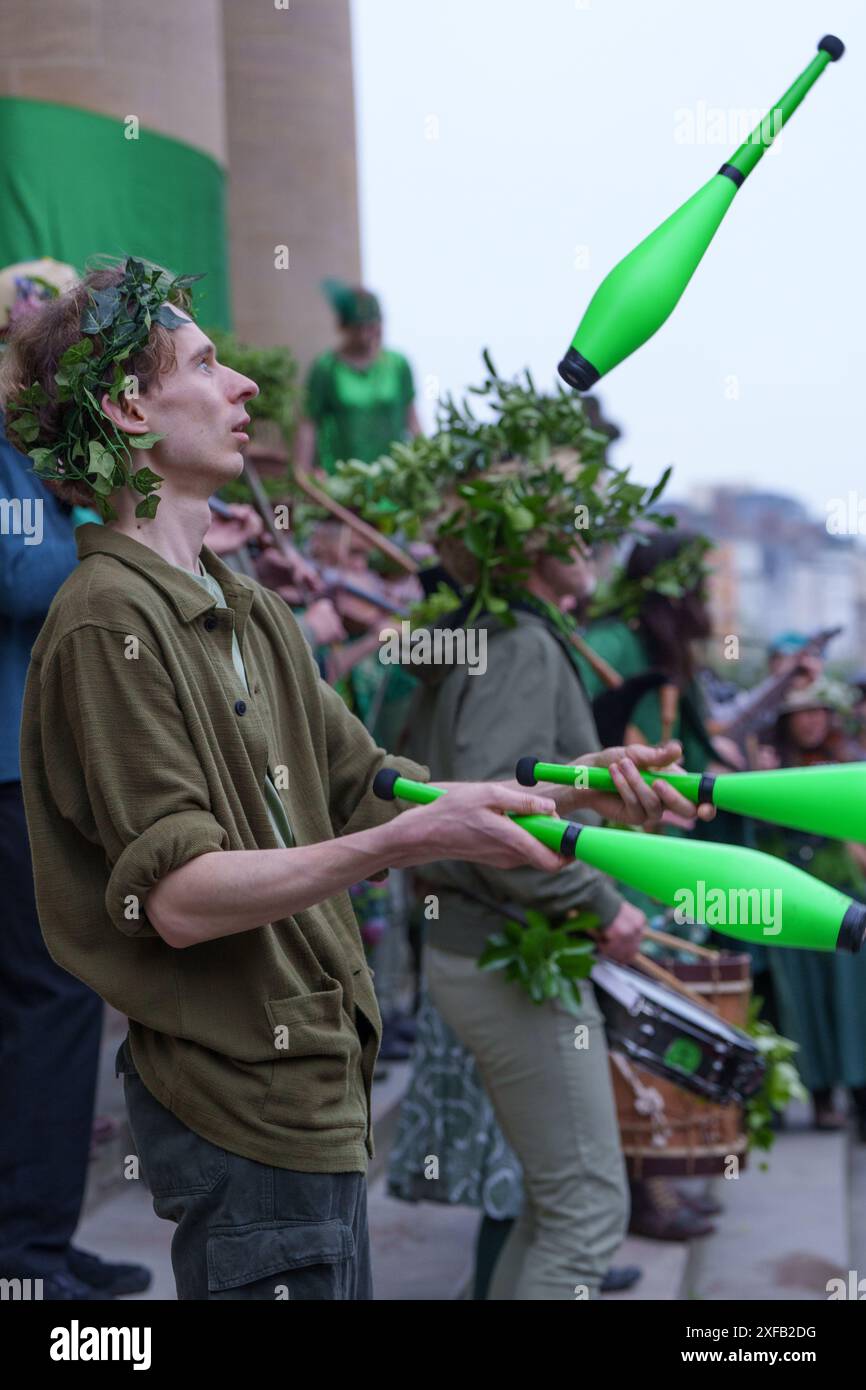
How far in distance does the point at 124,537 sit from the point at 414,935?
440 centimetres

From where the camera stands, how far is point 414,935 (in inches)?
247

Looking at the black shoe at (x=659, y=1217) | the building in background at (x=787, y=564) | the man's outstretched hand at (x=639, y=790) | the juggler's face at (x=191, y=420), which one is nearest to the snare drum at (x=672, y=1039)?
the black shoe at (x=659, y=1217)

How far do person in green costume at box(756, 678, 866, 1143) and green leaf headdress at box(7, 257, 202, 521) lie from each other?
14.7 ft

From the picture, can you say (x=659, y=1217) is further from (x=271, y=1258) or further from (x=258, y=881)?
(x=258, y=881)

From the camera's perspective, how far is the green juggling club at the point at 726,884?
183 cm

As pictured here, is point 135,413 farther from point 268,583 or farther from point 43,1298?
point 268,583

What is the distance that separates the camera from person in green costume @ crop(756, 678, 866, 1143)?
609cm

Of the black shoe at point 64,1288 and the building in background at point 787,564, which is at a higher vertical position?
the building in background at point 787,564

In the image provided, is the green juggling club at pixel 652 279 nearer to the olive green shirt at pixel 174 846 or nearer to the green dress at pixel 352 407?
the olive green shirt at pixel 174 846

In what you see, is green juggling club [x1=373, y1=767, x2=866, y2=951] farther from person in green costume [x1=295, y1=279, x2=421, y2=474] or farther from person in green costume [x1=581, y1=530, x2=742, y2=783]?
person in green costume [x1=295, y1=279, x2=421, y2=474]

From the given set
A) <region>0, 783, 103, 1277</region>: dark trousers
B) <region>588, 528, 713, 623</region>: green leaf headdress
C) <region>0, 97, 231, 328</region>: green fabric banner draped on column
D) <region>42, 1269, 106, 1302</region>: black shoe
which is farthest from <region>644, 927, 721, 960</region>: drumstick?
<region>0, 97, 231, 328</region>: green fabric banner draped on column

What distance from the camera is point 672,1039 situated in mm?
3564

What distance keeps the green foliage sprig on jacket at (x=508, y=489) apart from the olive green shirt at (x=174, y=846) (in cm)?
145

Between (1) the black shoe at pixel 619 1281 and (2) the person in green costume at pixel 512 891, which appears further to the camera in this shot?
(1) the black shoe at pixel 619 1281
